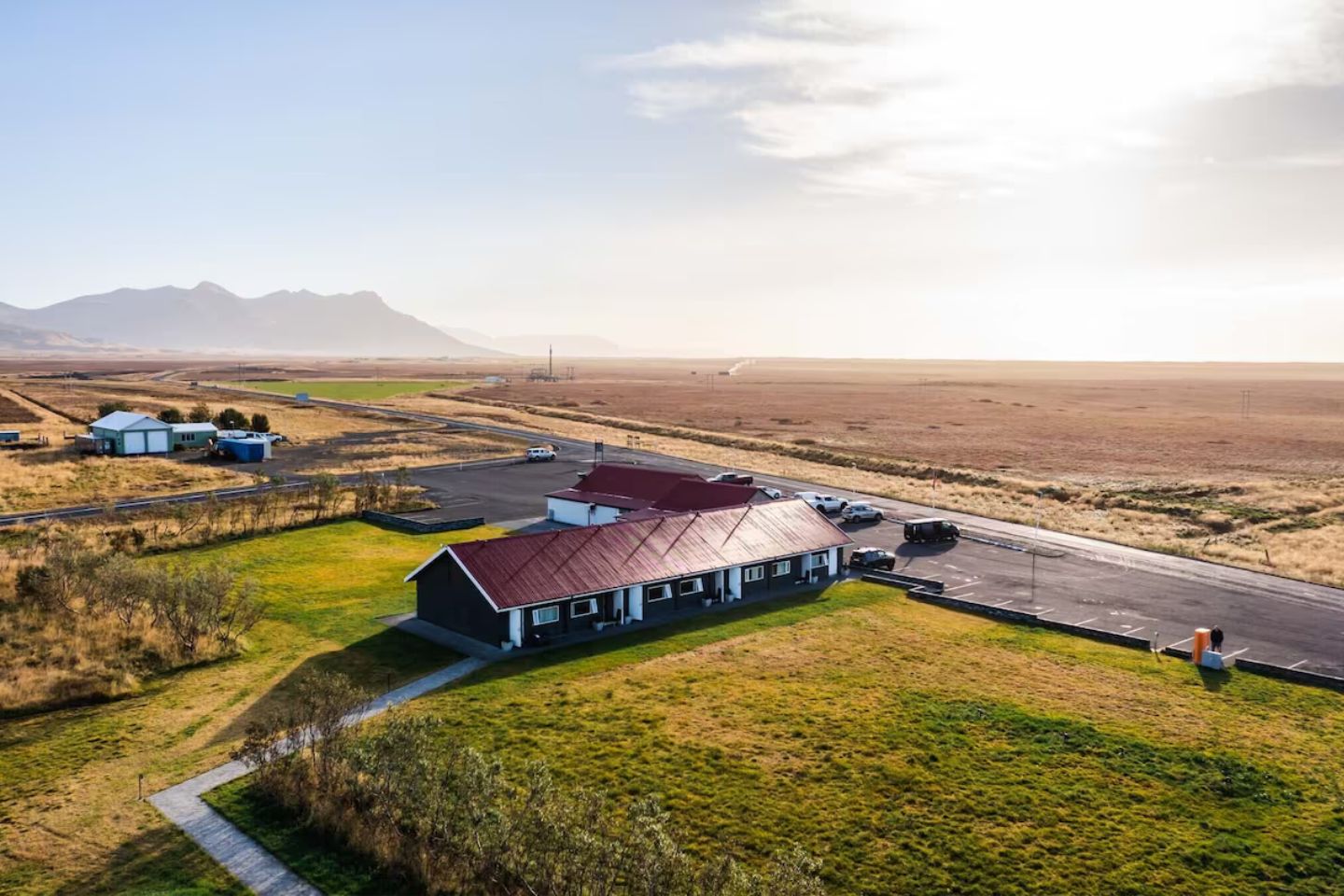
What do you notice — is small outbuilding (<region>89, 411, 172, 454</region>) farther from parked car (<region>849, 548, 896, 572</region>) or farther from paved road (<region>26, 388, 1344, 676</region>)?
parked car (<region>849, 548, 896, 572</region>)

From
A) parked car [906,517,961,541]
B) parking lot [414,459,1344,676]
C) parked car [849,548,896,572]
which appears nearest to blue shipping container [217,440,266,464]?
parking lot [414,459,1344,676]

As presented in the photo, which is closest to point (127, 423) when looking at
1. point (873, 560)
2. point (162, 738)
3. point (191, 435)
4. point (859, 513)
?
point (191, 435)

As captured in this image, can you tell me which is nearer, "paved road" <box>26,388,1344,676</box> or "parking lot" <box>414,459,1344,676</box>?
"parking lot" <box>414,459,1344,676</box>

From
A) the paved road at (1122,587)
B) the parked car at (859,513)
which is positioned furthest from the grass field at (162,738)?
the parked car at (859,513)

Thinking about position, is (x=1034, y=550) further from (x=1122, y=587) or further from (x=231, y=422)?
(x=231, y=422)

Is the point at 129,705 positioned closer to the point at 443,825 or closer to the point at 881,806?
the point at 443,825

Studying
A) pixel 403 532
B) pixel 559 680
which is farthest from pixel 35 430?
pixel 559 680

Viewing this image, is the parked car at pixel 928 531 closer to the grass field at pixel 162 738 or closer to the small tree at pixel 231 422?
the grass field at pixel 162 738
